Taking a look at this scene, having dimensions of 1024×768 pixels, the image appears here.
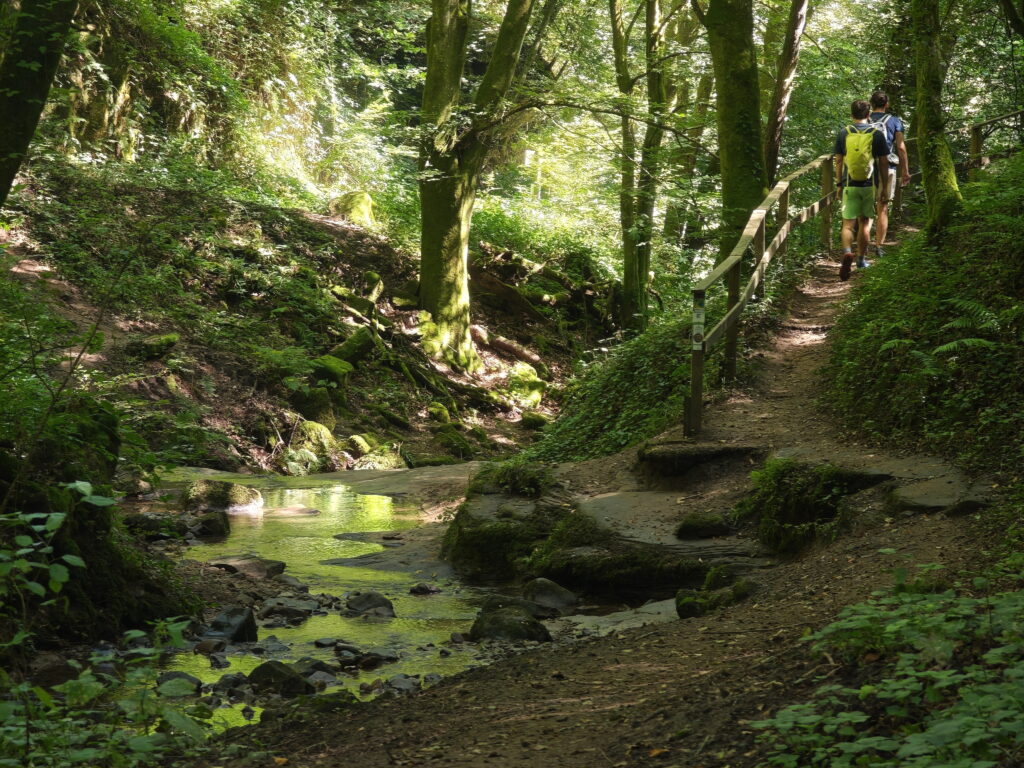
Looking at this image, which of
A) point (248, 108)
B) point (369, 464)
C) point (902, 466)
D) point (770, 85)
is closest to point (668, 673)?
point (902, 466)

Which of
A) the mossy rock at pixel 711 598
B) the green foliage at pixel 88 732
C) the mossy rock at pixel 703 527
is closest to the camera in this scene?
the green foliage at pixel 88 732

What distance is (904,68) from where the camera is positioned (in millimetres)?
19516

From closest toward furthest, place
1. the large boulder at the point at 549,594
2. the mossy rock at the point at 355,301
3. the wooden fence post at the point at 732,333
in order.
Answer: the large boulder at the point at 549,594
the wooden fence post at the point at 732,333
the mossy rock at the point at 355,301

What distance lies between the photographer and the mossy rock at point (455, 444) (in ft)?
53.2

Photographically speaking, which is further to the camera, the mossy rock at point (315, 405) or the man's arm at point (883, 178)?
the mossy rock at point (315, 405)

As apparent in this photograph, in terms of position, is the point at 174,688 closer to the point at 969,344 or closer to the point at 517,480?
the point at 969,344

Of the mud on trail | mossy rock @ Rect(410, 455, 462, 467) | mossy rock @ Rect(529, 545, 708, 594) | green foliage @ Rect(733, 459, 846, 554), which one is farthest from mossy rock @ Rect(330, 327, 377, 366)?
the mud on trail

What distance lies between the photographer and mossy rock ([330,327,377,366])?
686 inches

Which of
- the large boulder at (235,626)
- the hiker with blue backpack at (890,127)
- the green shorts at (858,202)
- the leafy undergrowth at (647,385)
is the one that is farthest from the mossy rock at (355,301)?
the large boulder at (235,626)

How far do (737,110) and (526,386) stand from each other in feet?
29.8

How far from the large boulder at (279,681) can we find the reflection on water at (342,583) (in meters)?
0.31

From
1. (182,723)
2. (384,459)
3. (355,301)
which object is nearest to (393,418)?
(384,459)

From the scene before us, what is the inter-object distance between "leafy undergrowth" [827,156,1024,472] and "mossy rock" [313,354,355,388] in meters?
9.18

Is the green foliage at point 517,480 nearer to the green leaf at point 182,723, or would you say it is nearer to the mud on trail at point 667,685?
the mud on trail at point 667,685
